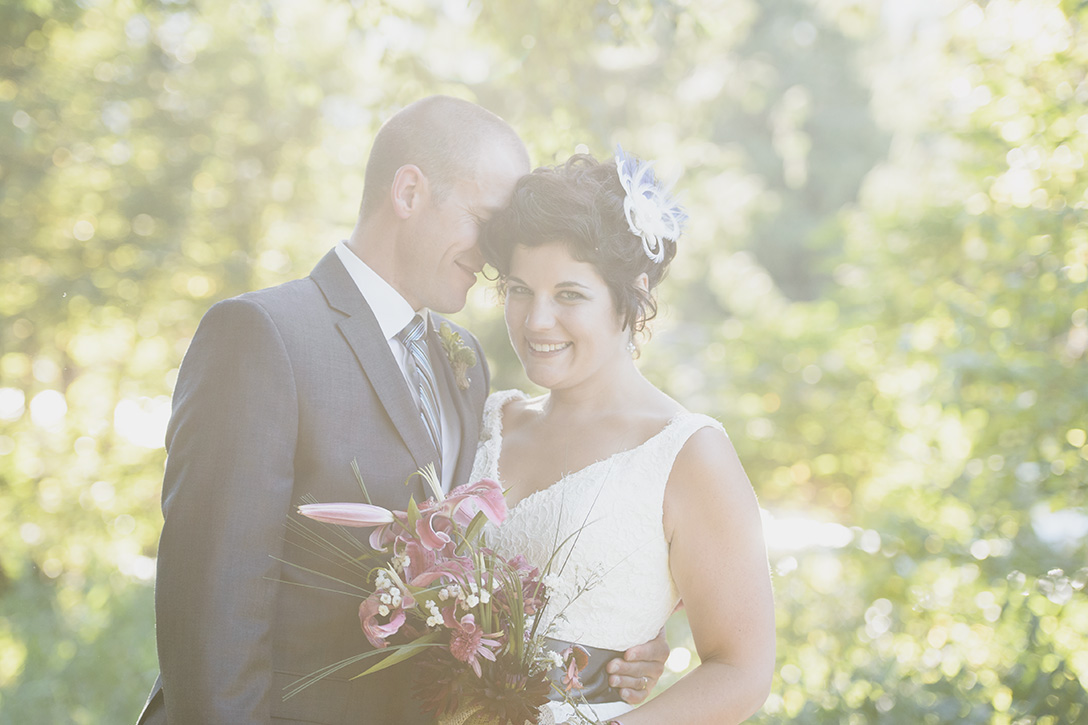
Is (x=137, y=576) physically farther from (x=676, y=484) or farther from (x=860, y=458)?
(x=676, y=484)

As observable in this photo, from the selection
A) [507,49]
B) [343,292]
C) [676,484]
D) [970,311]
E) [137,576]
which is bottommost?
[137,576]

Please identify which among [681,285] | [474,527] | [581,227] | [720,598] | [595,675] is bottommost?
[681,285]

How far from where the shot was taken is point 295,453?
2.27 metres

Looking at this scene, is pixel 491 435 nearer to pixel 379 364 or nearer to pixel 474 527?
pixel 379 364

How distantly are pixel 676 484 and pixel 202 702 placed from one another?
130 cm

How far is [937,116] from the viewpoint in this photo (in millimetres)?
5820

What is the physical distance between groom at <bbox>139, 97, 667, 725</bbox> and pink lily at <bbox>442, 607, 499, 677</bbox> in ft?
1.75

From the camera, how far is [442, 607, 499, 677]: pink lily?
185 centimetres

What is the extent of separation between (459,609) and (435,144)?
1502mm

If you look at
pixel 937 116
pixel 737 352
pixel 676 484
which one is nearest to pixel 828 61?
pixel 737 352

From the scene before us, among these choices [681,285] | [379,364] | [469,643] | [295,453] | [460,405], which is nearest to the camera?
[469,643]

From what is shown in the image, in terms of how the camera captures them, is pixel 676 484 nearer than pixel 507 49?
Yes

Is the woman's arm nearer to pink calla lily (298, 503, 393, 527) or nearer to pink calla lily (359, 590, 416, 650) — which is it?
pink calla lily (359, 590, 416, 650)

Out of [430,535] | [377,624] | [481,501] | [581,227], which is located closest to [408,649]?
[377,624]
